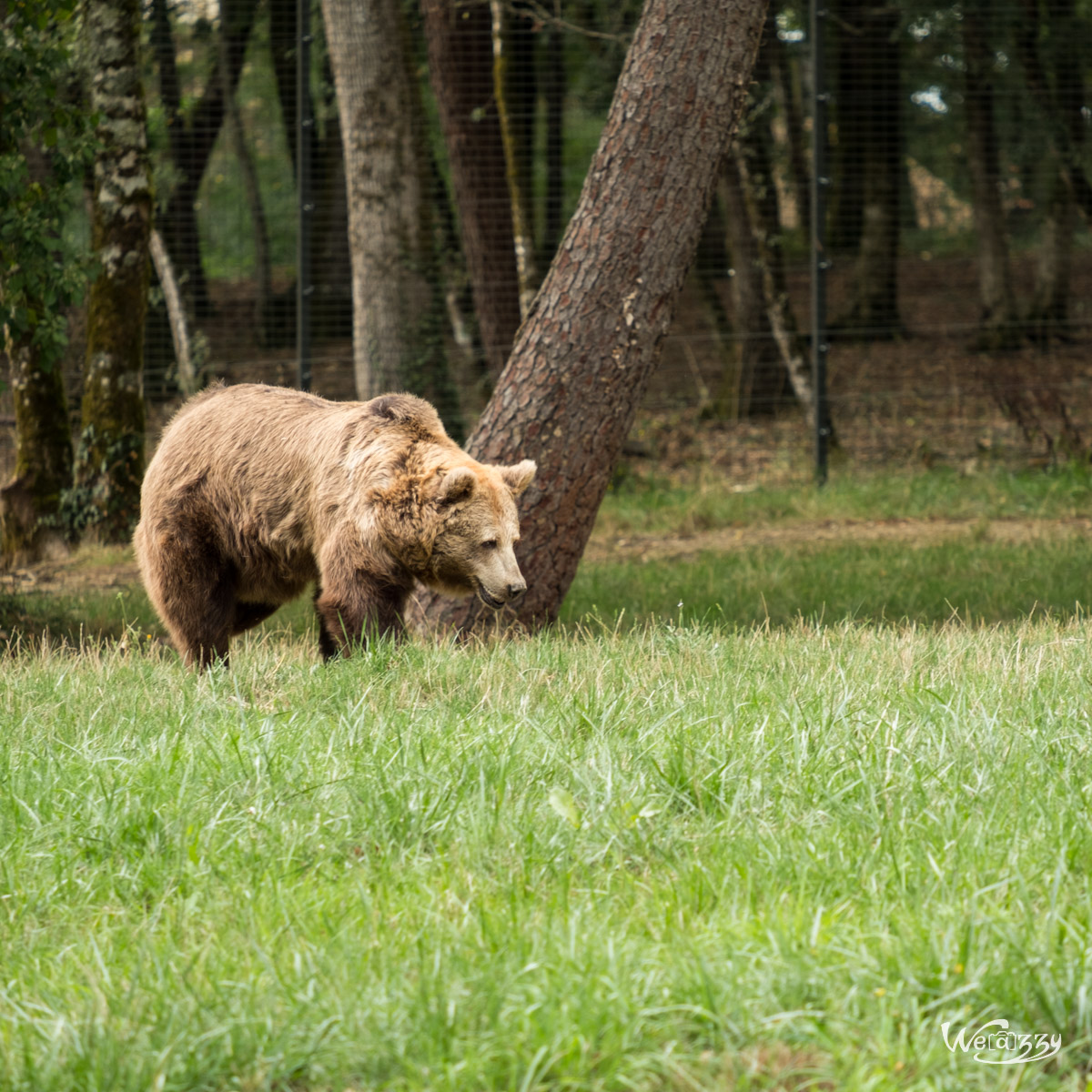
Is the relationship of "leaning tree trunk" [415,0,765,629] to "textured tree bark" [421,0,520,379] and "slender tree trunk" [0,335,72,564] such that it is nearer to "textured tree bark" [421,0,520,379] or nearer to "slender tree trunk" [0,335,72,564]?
"slender tree trunk" [0,335,72,564]

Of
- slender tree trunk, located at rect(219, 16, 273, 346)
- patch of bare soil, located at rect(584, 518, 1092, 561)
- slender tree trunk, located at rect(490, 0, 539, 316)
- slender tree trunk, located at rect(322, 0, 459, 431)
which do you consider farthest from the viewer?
slender tree trunk, located at rect(219, 16, 273, 346)

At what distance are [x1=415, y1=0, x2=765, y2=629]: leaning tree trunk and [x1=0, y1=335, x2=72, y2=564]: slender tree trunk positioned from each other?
545cm

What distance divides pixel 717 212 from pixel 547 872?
1910 cm

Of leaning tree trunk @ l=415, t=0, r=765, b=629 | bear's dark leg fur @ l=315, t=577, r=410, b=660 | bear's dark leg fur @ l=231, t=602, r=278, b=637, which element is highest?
leaning tree trunk @ l=415, t=0, r=765, b=629

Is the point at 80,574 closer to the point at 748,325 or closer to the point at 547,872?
the point at 547,872

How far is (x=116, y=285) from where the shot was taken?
1087 centimetres

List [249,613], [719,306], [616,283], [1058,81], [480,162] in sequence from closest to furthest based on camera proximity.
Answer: [249,613], [616,283], [480,162], [719,306], [1058,81]

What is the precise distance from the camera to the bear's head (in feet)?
17.3

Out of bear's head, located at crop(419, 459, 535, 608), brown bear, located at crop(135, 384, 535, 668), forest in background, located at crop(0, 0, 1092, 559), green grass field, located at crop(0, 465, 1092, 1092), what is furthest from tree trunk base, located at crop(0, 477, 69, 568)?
bear's head, located at crop(419, 459, 535, 608)

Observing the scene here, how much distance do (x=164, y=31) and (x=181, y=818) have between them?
15.9m

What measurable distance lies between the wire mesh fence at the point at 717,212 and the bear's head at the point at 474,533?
695cm

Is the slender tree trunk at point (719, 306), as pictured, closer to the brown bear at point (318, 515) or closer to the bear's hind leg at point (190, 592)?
the brown bear at point (318, 515)

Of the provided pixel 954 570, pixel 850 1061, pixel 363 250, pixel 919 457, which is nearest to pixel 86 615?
pixel 363 250

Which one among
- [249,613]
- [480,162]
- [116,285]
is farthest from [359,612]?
[480,162]
